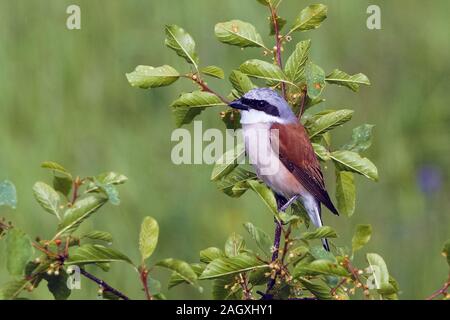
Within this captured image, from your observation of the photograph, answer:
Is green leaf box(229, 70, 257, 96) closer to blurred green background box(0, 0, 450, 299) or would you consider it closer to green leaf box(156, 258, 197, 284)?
green leaf box(156, 258, 197, 284)

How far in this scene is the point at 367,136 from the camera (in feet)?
10.0

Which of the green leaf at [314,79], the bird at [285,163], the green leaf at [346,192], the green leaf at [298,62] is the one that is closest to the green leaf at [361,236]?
the green leaf at [346,192]

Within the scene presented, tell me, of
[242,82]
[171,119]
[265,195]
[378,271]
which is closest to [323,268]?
[378,271]

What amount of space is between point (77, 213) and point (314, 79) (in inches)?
31.6

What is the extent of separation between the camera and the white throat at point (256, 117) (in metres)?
3.56

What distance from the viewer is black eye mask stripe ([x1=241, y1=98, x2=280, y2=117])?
11.3ft

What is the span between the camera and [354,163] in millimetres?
2963

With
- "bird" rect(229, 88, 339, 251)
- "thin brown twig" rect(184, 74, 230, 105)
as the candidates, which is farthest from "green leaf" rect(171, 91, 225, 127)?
"bird" rect(229, 88, 339, 251)

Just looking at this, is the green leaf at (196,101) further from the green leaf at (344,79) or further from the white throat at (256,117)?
the white throat at (256,117)

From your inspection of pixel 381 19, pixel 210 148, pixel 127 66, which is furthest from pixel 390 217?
pixel 210 148

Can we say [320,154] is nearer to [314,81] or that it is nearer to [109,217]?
[314,81]

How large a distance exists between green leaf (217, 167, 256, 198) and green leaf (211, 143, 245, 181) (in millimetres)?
58

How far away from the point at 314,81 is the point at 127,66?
2993 mm

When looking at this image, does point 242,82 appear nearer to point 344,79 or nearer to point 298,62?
point 298,62
